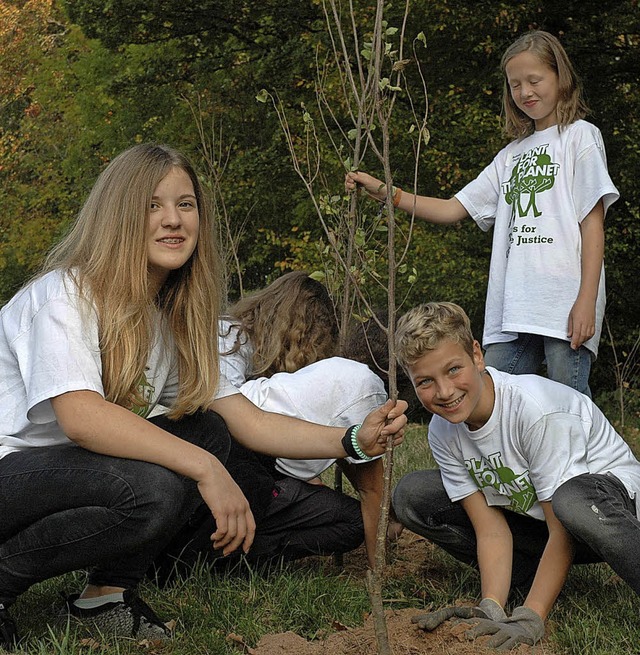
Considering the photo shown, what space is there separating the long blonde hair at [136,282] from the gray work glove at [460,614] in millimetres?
917

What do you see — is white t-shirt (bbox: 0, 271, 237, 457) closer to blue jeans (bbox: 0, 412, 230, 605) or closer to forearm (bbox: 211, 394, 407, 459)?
blue jeans (bbox: 0, 412, 230, 605)

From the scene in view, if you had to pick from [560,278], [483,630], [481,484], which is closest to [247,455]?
[481,484]

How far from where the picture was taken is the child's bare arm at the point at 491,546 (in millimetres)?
2799

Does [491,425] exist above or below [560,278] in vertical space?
below

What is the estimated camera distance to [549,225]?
3.70 metres

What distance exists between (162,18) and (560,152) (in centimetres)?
784

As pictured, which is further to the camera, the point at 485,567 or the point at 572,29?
the point at 572,29

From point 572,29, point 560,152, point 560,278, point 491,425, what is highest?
point 572,29

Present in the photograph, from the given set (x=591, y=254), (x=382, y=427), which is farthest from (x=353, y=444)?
(x=591, y=254)

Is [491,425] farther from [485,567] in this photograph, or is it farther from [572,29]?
[572,29]

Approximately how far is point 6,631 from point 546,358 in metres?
2.20

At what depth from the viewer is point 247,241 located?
1336 centimetres

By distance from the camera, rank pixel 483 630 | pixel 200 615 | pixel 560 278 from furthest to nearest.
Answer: pixel 560 278 → pixel 200 615 → pixel 483 630

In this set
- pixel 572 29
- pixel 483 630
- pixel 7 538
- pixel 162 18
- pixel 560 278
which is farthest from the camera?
pixel 162 18
